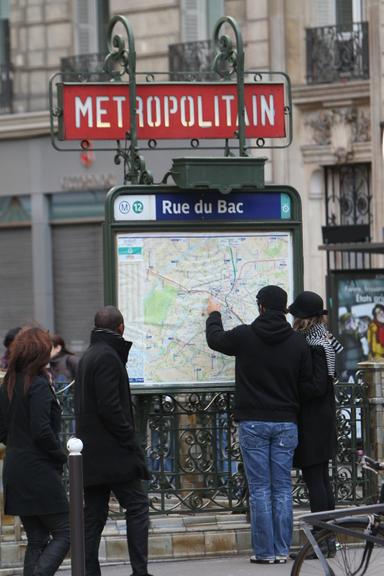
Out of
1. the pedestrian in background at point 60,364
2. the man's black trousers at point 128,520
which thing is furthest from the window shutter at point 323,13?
the man's black trousers at point 128,520

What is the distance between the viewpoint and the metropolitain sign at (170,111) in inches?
443

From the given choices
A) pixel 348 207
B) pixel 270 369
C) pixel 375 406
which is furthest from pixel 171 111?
pixel 348 207

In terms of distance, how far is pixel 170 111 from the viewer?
1149 cm

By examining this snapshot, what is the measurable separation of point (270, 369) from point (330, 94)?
13209mm

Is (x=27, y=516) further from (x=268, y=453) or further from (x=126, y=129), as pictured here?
(x=126, y=129)

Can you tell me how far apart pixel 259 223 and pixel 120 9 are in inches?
583

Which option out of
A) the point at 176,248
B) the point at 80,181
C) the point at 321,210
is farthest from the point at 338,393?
the point at 80,181

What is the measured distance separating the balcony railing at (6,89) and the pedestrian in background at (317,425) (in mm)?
16060

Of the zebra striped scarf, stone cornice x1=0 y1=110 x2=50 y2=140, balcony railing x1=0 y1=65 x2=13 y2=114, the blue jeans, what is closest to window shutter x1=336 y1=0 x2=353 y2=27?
stone cornice x1=0 y1=110 x2=50 y2=140

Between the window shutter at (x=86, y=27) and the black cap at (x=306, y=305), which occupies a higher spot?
the window shutter at (x=86, y=27)

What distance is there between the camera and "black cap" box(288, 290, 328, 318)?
10.6 m

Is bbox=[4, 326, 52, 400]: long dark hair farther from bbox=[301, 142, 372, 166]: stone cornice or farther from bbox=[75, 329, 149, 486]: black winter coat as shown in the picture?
bbox=[301, 142, 372, 166]: stone cornice

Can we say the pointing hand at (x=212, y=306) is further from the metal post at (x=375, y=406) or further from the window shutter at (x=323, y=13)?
the window shutter at (x=323, y=13)

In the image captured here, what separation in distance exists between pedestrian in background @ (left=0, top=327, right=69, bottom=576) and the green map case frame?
1804 mm
